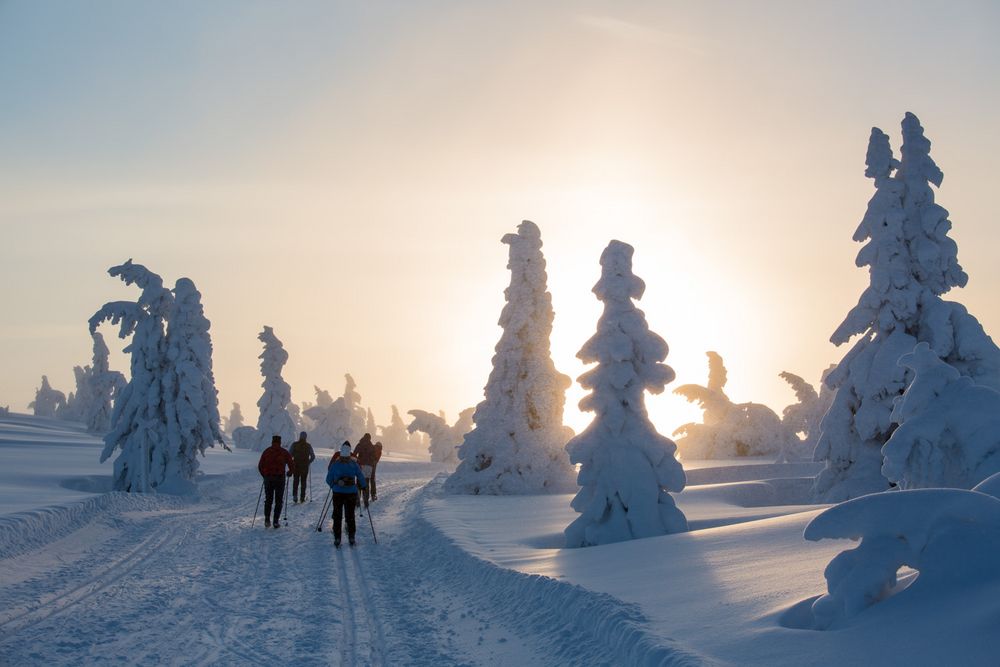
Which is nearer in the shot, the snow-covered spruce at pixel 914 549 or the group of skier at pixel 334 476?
the snow-covered spruce at pixel 914 549

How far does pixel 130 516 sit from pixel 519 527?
10.3 m

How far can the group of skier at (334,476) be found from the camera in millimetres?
15500

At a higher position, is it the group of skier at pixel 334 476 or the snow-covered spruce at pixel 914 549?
the snow-covered spruce at pixel 914 549

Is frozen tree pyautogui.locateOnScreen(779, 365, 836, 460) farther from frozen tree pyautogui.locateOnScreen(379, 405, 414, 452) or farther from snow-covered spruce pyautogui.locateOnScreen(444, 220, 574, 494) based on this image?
frozen tree pyautogui.locateOnScreen(379, 405, 414, 452)

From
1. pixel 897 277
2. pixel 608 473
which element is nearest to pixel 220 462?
pixel 608 473

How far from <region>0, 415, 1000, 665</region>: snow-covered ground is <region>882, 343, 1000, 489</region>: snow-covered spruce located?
67.5 inches

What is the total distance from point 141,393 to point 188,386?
6.23 ft

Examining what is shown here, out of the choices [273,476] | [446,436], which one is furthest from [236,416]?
[273,476]

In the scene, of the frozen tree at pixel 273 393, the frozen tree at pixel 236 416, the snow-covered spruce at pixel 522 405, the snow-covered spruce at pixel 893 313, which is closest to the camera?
the snow-covered spruce at pixel 893 313

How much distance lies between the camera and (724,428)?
45250mm

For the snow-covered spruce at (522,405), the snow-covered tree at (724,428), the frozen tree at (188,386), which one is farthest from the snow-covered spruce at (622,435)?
the snow-covered tree at (724,428)

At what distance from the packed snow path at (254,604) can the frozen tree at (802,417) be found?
3273 cm

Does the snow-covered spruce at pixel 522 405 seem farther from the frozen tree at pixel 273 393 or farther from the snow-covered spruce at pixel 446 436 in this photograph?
the frozen tree at pixel 273 393

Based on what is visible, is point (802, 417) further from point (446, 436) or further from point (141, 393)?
point (141, 393)
